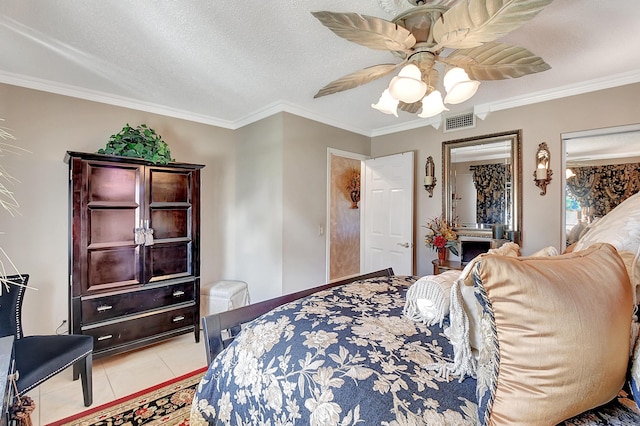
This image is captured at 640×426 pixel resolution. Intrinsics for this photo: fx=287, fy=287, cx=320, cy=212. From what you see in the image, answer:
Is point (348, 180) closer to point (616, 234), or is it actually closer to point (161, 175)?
point (161, 175)

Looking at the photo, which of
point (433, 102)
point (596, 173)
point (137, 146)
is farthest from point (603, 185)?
point (137, 146)

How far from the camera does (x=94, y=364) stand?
246cm

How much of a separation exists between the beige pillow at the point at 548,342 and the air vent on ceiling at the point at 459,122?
9.83ft

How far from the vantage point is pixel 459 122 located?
3369 mm

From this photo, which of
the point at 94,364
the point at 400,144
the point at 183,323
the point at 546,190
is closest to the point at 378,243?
the point at 400,144

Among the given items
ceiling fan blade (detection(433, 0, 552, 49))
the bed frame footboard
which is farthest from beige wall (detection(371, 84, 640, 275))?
the bed frame footboard

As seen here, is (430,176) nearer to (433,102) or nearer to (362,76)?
(433,102)

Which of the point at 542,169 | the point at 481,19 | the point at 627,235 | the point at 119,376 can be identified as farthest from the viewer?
the point at 542,169

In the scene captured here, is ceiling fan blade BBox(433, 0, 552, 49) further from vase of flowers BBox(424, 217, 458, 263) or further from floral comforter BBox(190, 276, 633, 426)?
vase of flowers BBox(424, 217, 458, 263)

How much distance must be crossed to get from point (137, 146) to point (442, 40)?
2495 mm

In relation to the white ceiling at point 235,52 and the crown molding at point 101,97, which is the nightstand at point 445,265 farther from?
the crown molding at point 101,97

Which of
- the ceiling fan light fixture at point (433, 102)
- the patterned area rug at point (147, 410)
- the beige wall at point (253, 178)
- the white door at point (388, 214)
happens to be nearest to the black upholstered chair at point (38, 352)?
the patterned area rug at point (147, 410)

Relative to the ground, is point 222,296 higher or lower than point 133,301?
lower

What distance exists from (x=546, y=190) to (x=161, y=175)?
3755 mm
